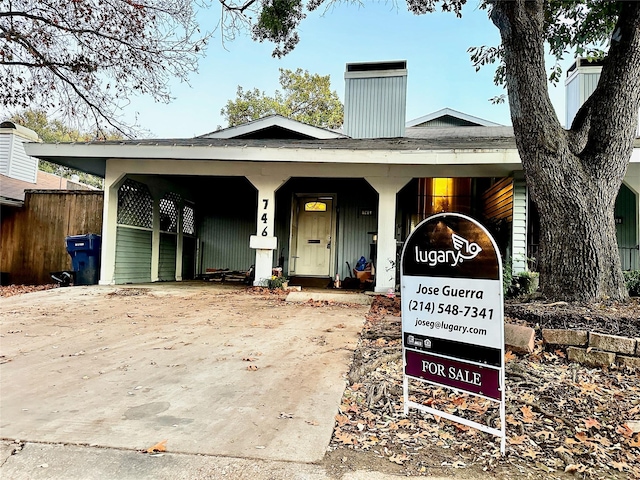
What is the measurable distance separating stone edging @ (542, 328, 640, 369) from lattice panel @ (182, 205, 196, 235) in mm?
8882

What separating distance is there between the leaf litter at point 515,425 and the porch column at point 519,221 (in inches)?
173

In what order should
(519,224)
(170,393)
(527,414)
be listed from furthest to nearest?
1. (519,224)
2. (170,393)
3. (527,414)

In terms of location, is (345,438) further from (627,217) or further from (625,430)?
(627,217)

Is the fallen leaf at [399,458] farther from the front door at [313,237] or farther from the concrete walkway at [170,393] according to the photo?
the front door at [313,237]

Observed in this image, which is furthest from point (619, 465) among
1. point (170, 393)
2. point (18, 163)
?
point (18, 163)

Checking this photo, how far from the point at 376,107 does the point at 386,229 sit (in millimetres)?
3745

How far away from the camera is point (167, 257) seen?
32.1ft

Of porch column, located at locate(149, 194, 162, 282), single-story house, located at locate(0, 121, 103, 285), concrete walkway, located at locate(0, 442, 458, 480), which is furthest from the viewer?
single-story house, located at locate(0, 121, 103, 285)

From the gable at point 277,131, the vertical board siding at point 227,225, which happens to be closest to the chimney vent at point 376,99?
the gable at point 277,131

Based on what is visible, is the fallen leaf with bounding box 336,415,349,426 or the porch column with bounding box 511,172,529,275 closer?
the fallen leaf with bounding box 336,415,349,426

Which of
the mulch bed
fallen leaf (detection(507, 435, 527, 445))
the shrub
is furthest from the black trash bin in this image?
fallen leaf (detection(507, 435, 527, 445))

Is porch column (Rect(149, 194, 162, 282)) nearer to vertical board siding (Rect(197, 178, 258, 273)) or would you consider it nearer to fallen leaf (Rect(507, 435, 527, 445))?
vertical board siding (Rect(197, 178, 258, 273))

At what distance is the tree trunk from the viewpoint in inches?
160

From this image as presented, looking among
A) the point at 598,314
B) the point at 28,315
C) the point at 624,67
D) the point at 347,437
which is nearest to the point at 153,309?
the point at 28,315
